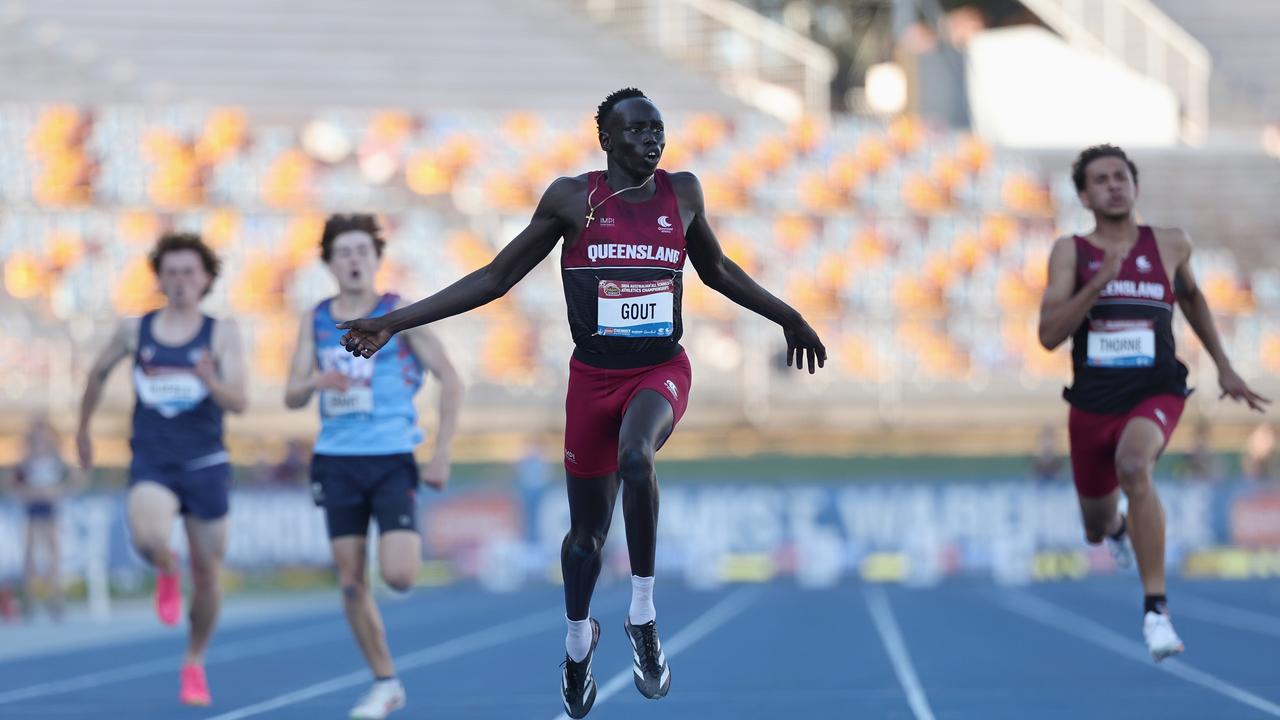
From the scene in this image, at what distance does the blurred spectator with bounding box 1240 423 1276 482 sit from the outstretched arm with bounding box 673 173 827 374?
1751 centimetres

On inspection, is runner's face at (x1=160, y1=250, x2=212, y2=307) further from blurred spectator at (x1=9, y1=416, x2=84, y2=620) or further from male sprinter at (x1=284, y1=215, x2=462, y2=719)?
blurred spectator at (x1=9, y1=416, x2=84, y2=620)

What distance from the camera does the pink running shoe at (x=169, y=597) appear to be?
8.66m

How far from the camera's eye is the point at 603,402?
6.06 metres

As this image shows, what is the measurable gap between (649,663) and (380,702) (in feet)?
6.29

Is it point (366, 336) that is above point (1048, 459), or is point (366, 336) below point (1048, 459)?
above

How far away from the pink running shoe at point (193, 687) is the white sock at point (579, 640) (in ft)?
8.93

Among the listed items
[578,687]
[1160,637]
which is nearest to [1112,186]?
[1160,637]

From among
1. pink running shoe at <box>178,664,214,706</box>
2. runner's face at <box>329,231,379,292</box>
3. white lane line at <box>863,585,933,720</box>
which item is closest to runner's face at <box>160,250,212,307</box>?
runner's face at <box>329,231,379,292</box>

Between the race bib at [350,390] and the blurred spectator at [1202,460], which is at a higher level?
the race bib at [350,390]

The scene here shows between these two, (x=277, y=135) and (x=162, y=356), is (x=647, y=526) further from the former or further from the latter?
(x=277, y=135)

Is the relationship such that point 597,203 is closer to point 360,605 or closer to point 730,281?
point 730,281

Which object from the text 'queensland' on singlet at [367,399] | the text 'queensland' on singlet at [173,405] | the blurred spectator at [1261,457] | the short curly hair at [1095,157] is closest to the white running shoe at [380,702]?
the text 'queensland' on singlet at [367,399]

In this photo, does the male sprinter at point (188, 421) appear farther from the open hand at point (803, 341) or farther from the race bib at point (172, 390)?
the open hand at point (803, 341)

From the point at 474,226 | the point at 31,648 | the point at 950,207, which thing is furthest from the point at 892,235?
the point at 31,648
